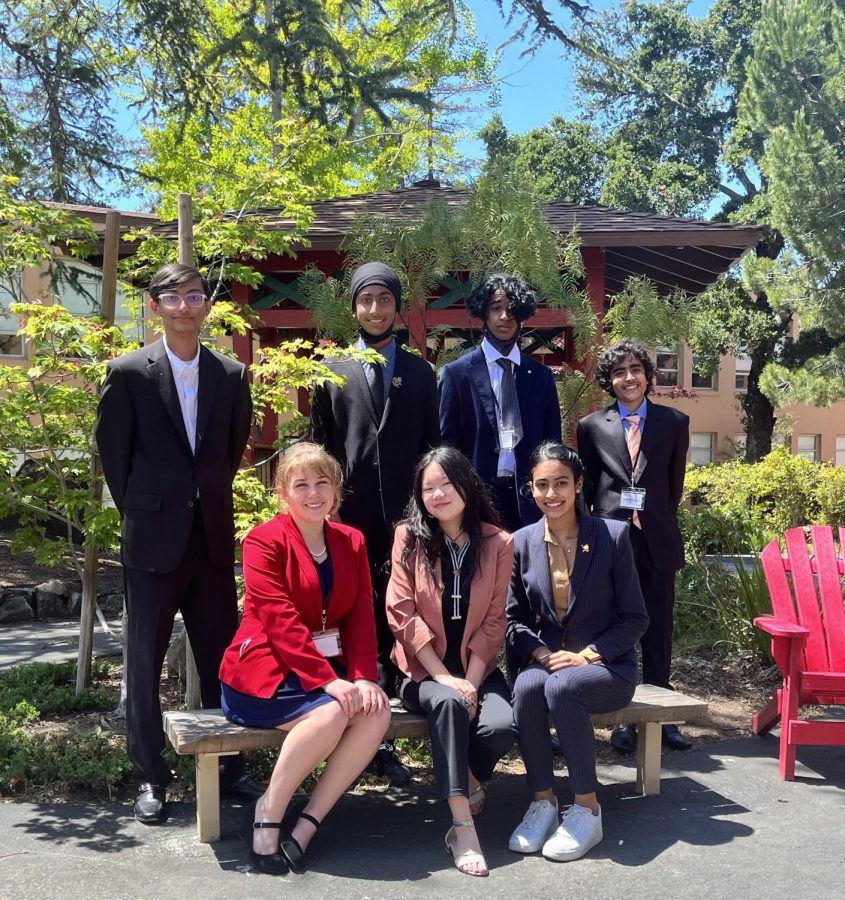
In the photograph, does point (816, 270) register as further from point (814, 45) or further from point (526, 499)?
point (526, 499)

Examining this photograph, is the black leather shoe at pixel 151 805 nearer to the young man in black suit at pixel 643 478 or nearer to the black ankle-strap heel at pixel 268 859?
the black ankle-strap heel at pixel 268 859

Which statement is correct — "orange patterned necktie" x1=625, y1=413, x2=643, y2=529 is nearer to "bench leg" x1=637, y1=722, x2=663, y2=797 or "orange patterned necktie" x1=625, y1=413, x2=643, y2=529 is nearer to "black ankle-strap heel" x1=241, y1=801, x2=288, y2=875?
"bench leg" x1=637, y1=722, x2=663, y2=797

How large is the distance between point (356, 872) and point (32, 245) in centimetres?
366

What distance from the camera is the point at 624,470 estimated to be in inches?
188

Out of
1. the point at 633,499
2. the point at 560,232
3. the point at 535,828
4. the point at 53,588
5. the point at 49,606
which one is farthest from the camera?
the point at 53,588

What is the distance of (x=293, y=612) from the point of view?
3.67 meters

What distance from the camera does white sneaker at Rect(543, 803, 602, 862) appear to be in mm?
3525

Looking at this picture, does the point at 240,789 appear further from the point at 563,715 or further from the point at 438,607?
the point at 563,715

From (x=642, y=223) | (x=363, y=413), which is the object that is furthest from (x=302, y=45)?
(x=363, y=413)

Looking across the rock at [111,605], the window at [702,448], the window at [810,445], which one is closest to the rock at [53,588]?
the rock at [111,605]

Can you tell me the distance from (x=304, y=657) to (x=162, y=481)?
927 mm

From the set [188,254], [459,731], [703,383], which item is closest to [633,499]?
[459,731]

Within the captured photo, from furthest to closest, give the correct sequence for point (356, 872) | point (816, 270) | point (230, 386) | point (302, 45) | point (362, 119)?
point (362, 119), point (816, 270), point (302, 45), point (230, 386), point (356, 872)

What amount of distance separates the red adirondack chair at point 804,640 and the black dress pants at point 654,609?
0.51 metres
